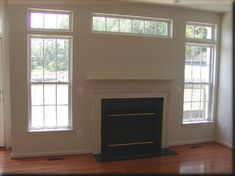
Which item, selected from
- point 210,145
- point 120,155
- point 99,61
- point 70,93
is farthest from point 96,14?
point 210,145

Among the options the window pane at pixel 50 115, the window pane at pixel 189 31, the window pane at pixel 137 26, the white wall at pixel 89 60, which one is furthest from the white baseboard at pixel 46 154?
the window pane at pixel 189 31

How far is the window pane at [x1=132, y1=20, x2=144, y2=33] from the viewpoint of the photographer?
168 inches

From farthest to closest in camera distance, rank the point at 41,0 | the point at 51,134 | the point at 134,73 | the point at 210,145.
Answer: the point at 210,145, the point at 134,73, the point at 51,134, the point at 41,0

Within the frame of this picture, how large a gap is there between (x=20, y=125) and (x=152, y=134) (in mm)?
2348

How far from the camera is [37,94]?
3.96 metres

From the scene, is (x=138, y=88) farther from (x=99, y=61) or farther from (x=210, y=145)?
(x=210, y=145)

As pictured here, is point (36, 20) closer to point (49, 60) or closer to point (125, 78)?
point (49, 60)

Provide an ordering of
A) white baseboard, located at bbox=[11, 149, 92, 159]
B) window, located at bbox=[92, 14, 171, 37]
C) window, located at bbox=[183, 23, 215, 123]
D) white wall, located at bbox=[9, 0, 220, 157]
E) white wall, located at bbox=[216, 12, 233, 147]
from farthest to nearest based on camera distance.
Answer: window, located at bbox=[183, 23, 215, 123] < white wall, located at bbox=[216, 12, 233, 147] < window, located at bbox=[92, 14, 171, 37] < white baseboard, located at bbox=[11, 149, 92, 159] < white wall, located at bbox=[9, 0, 220, 157]

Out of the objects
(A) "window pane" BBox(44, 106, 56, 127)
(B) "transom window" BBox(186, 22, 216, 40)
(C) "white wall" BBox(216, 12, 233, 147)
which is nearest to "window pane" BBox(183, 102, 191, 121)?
(C) "white wall" BBox(216, 12, 233, 147)

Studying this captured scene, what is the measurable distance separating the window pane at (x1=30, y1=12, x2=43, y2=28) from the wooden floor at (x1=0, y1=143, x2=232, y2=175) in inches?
87.9

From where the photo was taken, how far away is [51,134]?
3957 millimetres

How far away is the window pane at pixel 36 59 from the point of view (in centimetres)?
388

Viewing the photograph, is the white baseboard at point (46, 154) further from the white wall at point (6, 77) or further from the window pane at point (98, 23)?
the window pane at point (98, 23)

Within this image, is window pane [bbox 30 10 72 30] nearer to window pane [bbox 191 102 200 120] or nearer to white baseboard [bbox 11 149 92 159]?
white baseboard [bbox 11 149 92 159]
